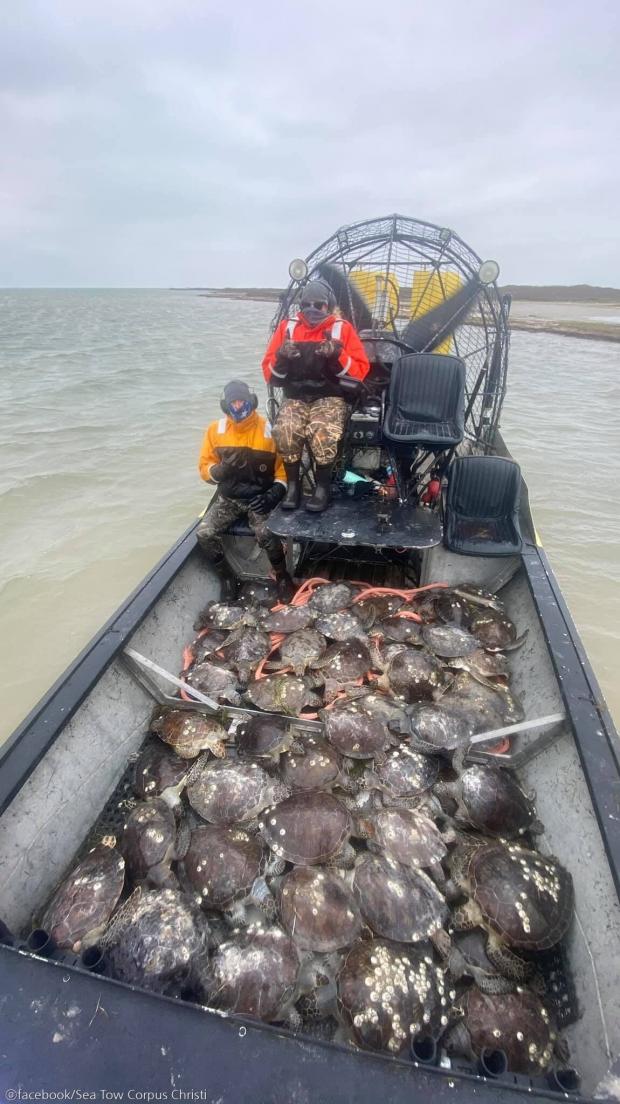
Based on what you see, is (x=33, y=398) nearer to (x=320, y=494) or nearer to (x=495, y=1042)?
(x=320, y=494)

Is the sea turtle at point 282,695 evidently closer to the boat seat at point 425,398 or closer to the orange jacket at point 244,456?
the orange jacket at point 244,456

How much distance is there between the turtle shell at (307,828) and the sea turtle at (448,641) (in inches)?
56.8

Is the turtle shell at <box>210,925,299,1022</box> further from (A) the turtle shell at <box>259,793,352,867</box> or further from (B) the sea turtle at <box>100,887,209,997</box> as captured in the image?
(A) the turtle shell at <box>259,793,352,867</box>

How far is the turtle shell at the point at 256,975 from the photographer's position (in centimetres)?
179

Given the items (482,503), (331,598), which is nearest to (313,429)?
(331,598)

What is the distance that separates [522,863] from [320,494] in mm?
2870

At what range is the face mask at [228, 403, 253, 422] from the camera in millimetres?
4180

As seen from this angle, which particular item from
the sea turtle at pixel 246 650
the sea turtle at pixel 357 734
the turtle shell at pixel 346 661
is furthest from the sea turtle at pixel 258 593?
the sea turtle at pixel 357 734

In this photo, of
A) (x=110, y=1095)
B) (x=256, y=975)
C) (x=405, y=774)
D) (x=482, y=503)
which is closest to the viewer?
(x=110, y=1095)

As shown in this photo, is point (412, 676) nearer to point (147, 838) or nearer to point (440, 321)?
point (147, 838)

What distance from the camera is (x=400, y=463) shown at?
4.29 m

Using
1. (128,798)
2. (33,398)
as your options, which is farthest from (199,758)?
(33,398)

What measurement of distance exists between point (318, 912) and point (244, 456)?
11.3ft

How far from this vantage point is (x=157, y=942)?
6.15 feet
